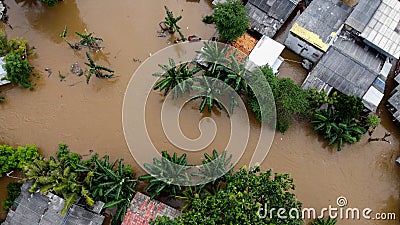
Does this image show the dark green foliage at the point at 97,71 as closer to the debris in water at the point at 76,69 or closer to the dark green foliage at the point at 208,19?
the debris in water at the point at 76,69

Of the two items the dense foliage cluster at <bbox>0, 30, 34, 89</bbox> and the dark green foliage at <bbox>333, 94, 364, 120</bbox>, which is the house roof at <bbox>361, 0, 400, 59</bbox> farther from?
the dense foliage cluster at <bbox>0, 30, 34, 89</bbox>

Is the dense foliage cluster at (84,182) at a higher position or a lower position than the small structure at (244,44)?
lower

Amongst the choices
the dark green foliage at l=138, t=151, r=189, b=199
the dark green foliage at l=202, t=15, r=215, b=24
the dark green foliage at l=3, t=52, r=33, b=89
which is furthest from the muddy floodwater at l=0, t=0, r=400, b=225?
the dark green foliage at l=138, t=151, r=189, b=199

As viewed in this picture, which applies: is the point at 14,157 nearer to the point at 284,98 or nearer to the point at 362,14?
the point at 284,98

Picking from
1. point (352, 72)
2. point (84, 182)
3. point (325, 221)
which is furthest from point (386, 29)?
point (84, 182)

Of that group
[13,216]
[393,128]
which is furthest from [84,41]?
[393,128]

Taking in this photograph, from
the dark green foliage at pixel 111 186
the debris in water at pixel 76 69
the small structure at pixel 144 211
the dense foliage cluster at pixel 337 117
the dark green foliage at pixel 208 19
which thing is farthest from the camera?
the debris in water at pixel 76 69

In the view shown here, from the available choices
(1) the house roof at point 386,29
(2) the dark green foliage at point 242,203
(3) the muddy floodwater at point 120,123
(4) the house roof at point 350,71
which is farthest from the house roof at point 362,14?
(2) the dark green foliage at point 242,203
